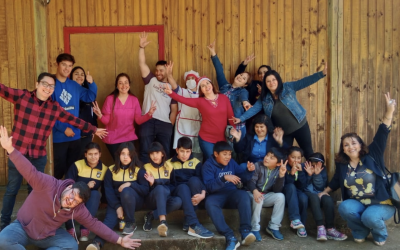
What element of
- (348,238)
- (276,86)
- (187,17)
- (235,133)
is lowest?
(348,238)

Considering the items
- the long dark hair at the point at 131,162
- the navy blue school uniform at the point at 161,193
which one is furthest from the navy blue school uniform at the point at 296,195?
the long dark hair at the point at 131,162

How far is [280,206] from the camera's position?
15.5 ft

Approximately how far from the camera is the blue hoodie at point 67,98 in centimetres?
514

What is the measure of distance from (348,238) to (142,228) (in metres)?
2.37

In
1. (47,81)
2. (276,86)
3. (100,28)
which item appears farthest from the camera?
(100,28)

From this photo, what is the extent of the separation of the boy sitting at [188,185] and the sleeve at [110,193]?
643 millimetres

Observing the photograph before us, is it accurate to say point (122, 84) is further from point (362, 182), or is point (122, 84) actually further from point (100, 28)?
point (362, 182)

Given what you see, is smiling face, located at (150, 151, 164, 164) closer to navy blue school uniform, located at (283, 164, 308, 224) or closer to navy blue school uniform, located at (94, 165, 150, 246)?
navy blue school uniform, located at (94, 165, 150, 246)

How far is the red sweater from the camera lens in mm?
5242

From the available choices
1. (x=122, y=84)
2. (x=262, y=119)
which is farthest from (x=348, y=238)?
(x=122, y=84)

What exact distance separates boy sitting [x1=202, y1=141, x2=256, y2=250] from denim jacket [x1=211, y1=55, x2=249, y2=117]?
0.83 metres

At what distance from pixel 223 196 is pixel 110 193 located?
1.28 meters

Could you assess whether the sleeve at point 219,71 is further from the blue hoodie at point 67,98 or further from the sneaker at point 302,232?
the sneaker at point 302,232

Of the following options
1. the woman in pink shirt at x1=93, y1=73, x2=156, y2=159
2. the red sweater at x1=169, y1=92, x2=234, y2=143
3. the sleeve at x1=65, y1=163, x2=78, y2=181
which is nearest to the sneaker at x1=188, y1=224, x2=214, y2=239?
the red sweater at x1=169, y1=92, x2=234, y2=143
